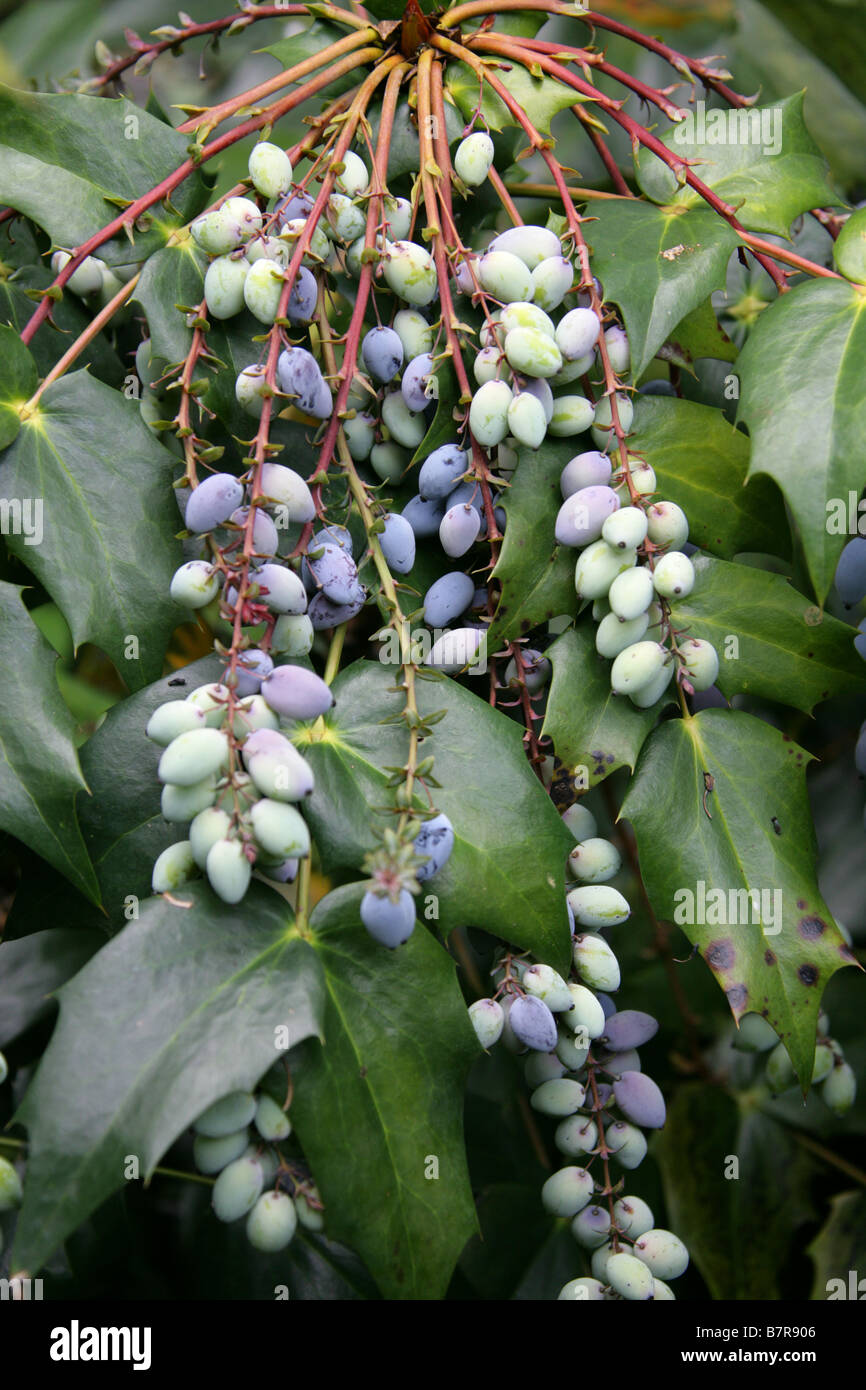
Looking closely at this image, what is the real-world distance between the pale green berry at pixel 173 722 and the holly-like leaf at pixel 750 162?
1.46 feet

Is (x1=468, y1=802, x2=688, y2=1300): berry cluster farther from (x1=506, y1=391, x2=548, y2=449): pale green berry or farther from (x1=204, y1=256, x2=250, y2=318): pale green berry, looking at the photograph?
(x1=204, y1=256, x2=250, y2=318): pale green berry

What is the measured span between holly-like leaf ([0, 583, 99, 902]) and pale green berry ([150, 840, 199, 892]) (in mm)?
46

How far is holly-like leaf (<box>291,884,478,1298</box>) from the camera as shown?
1.65 ft

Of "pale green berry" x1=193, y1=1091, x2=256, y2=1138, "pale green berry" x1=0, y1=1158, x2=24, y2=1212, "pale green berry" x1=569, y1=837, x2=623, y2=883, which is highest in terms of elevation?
"pale green berry" x1=569, y1=837, x2=623, y2=883

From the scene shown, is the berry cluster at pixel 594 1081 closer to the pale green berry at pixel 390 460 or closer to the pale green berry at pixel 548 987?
the pale green berry at pixel 548 987

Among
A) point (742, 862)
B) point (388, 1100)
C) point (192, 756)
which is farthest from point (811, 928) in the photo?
point (192, 756)

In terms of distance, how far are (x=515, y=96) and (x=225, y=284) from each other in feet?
0.76

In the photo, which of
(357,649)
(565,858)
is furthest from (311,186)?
(565,858)

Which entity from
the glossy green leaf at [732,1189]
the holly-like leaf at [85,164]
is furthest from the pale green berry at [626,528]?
the glossy green leaf at [732,1189]

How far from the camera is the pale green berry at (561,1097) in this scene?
1.96ft

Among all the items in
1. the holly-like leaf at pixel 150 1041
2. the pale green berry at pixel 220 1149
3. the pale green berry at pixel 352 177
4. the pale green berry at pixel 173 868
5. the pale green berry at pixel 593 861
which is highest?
the pale green berry at pixel 352 177

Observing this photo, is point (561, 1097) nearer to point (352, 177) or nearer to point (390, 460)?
point (390, 460)

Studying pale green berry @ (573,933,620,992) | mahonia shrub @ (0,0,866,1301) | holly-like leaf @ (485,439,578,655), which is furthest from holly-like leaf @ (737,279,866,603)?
pale green berry @ (573,933,620,992)

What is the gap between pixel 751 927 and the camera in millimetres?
575
